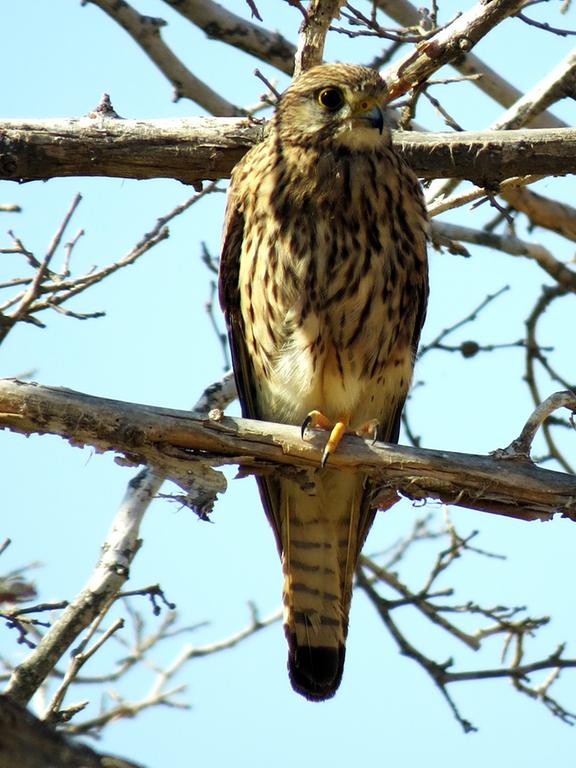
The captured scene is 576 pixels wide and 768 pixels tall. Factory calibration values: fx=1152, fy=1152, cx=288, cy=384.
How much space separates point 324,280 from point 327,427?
473mm

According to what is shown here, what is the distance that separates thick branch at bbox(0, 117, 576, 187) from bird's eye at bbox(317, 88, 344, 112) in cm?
43

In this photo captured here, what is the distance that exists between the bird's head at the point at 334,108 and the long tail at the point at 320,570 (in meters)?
1.11

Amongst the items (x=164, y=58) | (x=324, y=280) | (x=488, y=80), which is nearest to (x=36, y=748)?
(x=324, y=280)

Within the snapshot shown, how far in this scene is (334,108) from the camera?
3771 millimetres

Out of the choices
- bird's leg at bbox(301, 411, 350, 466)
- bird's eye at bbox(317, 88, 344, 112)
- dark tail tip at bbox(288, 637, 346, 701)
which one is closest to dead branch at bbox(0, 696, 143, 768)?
bird's leg at bbox(301, 411, 350, 466)

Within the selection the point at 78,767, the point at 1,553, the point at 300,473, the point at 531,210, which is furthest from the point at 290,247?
the point at 78,767

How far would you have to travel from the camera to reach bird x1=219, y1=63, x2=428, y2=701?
3674 millimetres

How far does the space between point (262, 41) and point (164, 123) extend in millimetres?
1630

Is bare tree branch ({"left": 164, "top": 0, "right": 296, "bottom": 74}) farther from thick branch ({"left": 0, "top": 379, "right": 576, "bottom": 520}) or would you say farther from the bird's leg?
thick branch ({"left": 0, "top": 379, "right": 576, "bottom": 520})

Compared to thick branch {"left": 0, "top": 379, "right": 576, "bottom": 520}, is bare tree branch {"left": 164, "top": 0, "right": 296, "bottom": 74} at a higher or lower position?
higher

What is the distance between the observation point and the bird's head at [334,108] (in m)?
3.65

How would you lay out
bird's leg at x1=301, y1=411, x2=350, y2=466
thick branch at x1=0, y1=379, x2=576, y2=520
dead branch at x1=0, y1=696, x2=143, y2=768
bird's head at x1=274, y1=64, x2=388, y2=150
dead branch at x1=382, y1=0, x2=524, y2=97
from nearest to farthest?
dead branch at x1=0, y1=696, x2=143, y2=768, thick branch at x1=0, y1=379, x2=576, y2=520, bird's leg at x1=301, y1=411, x2=350, y2=466, dead branch at x1=382, y1=0, x2=524, y2=97, bird's head at x1=274, y1=64, x2=388, y2=150

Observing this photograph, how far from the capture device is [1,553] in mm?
3293

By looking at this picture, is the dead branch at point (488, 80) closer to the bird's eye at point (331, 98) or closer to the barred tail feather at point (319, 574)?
the bird's eye at point (331, 98)
